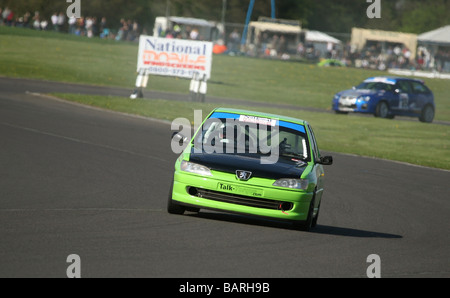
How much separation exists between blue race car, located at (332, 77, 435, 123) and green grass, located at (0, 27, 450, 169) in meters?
0.62

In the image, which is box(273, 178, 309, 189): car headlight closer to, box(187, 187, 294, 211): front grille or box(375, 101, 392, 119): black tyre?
box(187, 187, 294, 211): front grille

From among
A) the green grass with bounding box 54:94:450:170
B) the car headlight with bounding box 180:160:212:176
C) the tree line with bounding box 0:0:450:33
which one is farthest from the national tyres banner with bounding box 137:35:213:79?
the tree line with bounding box 0:0:450:33

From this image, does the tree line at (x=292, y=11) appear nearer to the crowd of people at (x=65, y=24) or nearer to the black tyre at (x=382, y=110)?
the crowd of people at (x=65, y=24)

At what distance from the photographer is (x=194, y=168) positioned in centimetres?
1027

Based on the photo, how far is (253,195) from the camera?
33.2 feet

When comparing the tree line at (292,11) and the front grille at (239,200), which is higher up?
the tree line at (292,11)

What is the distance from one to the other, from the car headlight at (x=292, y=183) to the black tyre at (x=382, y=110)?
23.0 m

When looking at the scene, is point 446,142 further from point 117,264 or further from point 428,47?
point 428,47

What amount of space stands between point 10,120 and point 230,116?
35.5ft

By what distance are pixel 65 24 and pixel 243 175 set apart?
A: 57906 millimetres

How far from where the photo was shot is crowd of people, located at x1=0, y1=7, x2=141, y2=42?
6244 centimetres

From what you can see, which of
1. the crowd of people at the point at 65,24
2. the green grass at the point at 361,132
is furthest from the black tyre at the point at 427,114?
the crowd of people at the point at 65,24

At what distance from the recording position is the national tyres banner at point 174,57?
1289 inches

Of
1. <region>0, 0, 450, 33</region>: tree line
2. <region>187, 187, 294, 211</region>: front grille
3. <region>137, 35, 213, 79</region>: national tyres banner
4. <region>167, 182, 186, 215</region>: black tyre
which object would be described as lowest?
<region>167, 182, 186, 215</region>: black tyre
